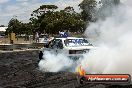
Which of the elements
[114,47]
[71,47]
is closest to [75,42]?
[71,47]

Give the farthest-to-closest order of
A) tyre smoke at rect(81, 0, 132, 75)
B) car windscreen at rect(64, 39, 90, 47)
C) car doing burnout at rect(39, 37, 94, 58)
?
car windscreen at rect(64, 39, 90, 47) → car doing burnout at rect(39, 37, 94, 58) → tyre smoke at rect(81, 0, 132, 75)

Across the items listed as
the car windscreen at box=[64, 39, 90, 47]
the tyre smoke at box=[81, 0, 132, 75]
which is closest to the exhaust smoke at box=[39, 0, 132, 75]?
the tyre smoke at box=[81, 0, 132, 75]

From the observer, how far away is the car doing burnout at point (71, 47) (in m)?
15.8

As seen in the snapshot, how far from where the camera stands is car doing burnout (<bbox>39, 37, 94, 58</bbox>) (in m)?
15.8

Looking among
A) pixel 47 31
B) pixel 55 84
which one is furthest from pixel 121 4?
pixel 47 31

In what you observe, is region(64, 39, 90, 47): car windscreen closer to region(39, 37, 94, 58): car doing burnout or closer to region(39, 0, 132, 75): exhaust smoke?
region(39, 37, 94, 58): car doing burnout

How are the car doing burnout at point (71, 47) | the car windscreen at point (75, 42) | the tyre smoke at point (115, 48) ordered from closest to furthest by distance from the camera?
the tyre smoke at point (115, 48) → the car doing burnout at point (71, 47) → the car windscreen at point (75, 42)

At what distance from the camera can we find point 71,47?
52.4 ft

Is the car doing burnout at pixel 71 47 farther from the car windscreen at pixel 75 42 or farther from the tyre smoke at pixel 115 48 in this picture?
the tyre smoke at pixel 115 48

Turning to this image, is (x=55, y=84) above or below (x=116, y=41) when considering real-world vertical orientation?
below

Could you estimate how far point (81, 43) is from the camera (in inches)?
649

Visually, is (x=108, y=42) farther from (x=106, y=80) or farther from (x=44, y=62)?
(x=106, y=80)

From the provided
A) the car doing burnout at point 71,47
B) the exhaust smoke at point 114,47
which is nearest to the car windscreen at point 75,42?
the car doing burnout at point 71,47

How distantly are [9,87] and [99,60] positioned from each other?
330 centimetres
